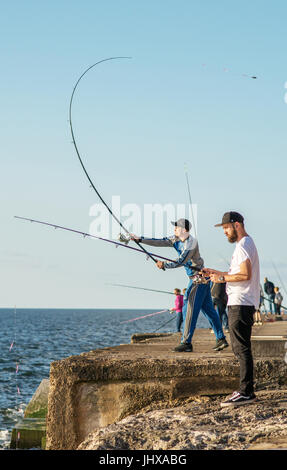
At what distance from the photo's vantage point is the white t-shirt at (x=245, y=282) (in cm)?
490

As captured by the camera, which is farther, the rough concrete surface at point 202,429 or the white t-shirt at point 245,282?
the white t-shirt at point 245,282

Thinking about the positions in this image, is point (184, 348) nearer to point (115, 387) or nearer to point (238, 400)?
point (115, 387)

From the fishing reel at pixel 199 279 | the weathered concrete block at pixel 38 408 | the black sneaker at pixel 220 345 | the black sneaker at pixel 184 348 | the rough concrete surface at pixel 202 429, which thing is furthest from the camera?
the weathered concrete block at pixel 38 408

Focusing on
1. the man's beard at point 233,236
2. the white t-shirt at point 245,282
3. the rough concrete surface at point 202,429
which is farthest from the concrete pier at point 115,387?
the man's beard at point 233,236

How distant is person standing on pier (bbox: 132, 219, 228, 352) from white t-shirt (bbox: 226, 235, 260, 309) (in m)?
1.46

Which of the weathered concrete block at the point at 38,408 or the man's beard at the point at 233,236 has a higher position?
the man's beard at the point at 233,236

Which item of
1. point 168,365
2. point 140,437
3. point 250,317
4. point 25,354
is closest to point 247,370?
point 250,317

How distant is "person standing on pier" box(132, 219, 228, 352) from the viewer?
21.9 ft

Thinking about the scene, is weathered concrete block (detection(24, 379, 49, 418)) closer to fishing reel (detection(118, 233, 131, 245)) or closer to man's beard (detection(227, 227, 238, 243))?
fishing reel (detection(118, 233, 131, 245))

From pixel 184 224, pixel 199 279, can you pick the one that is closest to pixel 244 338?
pixel 199 279

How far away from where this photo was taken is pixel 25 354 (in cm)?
2930

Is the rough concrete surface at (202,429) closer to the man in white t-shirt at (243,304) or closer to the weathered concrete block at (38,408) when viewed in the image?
the man in white t-shirt at (243,304)

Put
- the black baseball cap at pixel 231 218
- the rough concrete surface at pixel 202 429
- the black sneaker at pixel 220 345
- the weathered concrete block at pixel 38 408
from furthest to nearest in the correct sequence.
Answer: the weathered concrete block at pixel 38 408 → the black sneaker at pixel 220 345 → the black baseball cap at pixel 231 218 → the rough concrete surface at pixel 202 429

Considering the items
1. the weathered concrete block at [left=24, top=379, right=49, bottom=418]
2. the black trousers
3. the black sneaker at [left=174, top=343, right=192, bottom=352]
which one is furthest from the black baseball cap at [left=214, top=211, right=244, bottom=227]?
the weathered concrete block at [left=24, top=379, right=49, bottom=418]
